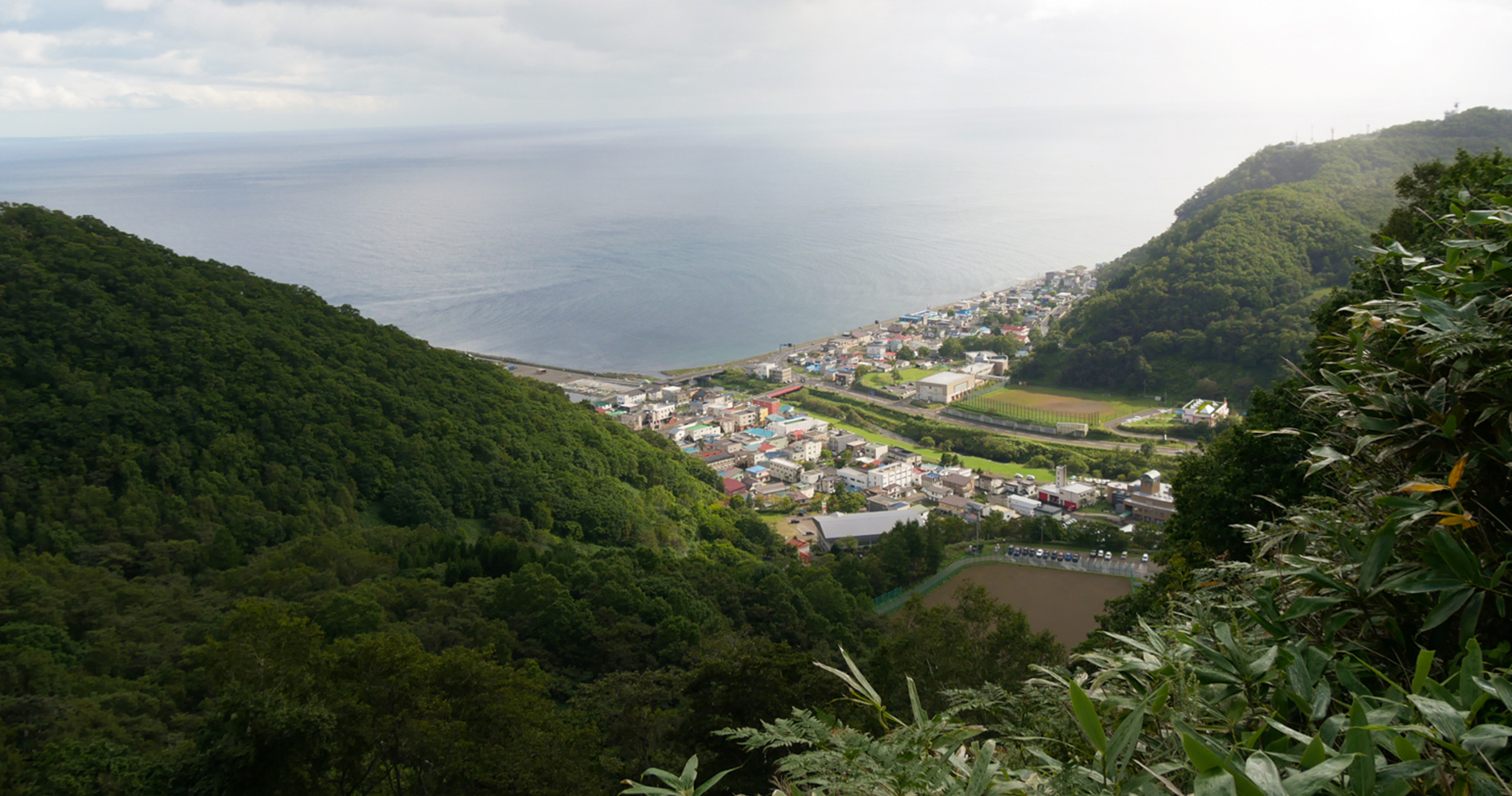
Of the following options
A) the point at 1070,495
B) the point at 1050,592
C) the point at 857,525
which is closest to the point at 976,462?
the point at 1070,495

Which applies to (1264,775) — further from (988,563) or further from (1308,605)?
(988,563)

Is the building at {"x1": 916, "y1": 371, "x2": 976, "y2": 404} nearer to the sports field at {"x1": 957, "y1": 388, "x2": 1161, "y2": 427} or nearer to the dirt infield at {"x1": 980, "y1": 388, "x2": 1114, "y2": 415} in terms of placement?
the sports field at {"x1": 957, "y1": 388, "x2": 1161, "y2": 427}

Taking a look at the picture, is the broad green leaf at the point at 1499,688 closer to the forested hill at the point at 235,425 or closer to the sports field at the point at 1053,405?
the forested hill at the point at 235,425

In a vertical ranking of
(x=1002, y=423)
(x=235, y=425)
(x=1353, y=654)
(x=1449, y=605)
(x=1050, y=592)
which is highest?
(x=1449, y=605)

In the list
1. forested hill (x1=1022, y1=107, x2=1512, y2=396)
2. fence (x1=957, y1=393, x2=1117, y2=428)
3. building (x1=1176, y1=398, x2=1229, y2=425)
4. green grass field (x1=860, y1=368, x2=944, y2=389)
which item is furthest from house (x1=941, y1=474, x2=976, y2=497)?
forested hill (x1=1022, y1=107, x2=1512, y2=396)

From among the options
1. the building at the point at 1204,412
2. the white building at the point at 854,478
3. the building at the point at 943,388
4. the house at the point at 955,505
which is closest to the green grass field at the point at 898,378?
the building at the point at 943,388
